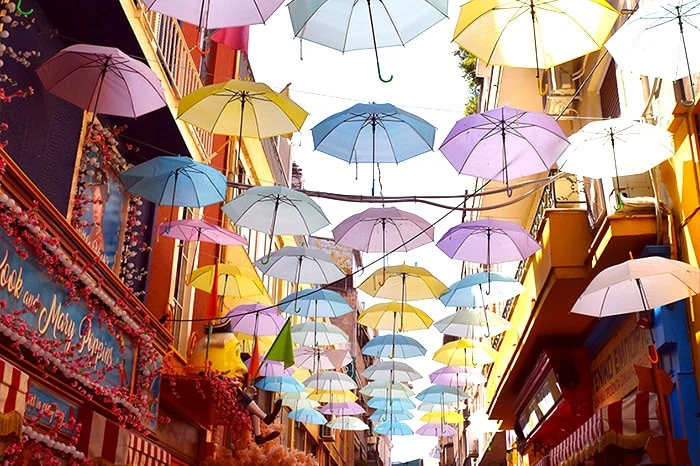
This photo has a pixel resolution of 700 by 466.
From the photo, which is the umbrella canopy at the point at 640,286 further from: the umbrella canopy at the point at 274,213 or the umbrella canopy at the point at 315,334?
the umbrella canopy at the point at 315,334

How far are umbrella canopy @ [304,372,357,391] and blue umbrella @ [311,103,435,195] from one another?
400 inches

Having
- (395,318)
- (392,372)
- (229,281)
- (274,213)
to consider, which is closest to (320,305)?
(395,318)

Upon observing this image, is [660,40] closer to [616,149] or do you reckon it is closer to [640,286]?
[616,149]

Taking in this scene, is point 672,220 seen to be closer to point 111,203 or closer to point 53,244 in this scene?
point 53,244

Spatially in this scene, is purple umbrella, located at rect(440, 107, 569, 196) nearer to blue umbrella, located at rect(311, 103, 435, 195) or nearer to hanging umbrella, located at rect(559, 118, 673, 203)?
hanging umbrella, located at rect(559, 118, 673, 203)

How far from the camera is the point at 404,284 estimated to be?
43.3 ft

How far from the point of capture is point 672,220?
862 cm

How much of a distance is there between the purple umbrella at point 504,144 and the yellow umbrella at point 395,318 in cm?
591

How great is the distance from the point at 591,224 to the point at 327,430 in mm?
22086

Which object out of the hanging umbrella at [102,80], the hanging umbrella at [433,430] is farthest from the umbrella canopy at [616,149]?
the hanging umbrella at [433,430]

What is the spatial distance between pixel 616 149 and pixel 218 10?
4.48 meters

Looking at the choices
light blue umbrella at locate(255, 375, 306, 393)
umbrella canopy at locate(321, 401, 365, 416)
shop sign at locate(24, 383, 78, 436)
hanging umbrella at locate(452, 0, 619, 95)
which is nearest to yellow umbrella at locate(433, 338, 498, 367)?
light blue umbrella at locate(255, 375, 306, 393)

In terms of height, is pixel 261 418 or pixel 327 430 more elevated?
pixel 327 430

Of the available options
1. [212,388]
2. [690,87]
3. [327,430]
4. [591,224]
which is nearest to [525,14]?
[690,87]
